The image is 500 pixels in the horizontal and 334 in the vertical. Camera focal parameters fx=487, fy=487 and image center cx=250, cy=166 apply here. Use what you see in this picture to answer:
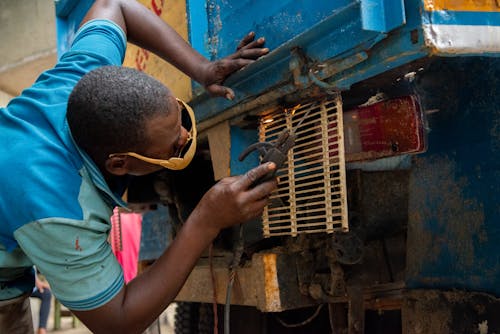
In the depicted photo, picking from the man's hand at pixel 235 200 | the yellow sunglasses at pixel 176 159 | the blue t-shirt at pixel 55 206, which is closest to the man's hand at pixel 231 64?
the yellow sunglasses at pixel 176 159

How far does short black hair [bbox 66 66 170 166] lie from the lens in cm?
138

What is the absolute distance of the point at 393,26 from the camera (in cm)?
117

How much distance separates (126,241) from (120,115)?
4172mm

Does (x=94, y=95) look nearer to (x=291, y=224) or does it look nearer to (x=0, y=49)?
(x=291, y=224)

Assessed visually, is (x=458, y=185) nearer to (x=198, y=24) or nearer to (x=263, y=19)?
(x=263, y=19)

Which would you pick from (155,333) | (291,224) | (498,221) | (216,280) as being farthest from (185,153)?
(155,333)

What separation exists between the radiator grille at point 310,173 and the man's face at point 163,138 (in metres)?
0.33

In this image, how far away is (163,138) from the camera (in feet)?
4.79

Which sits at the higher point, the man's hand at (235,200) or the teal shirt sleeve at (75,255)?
the man's hand at (235,200)

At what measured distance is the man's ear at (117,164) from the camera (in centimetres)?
148

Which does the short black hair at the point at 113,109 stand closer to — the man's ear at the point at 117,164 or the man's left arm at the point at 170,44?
the man's ear at the point at 117,164

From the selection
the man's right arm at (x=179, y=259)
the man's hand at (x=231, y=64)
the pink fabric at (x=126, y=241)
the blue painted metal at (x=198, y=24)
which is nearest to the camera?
the man's right arm at (x=179, y=259)

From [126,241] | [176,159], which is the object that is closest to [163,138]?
[176,159]

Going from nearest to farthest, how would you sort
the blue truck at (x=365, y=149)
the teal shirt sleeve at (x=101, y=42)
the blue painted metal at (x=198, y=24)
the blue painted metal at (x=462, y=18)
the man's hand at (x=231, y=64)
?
1. the blue painted metal at (x=462, y=18)
2. the blue truck at (x=365, y=149)
3. the man's hand at (x=231, y=64)
4. the teal shirt sleeve at (x=101, y=42)
5. the blue painted metal at (x=198, y=24)
